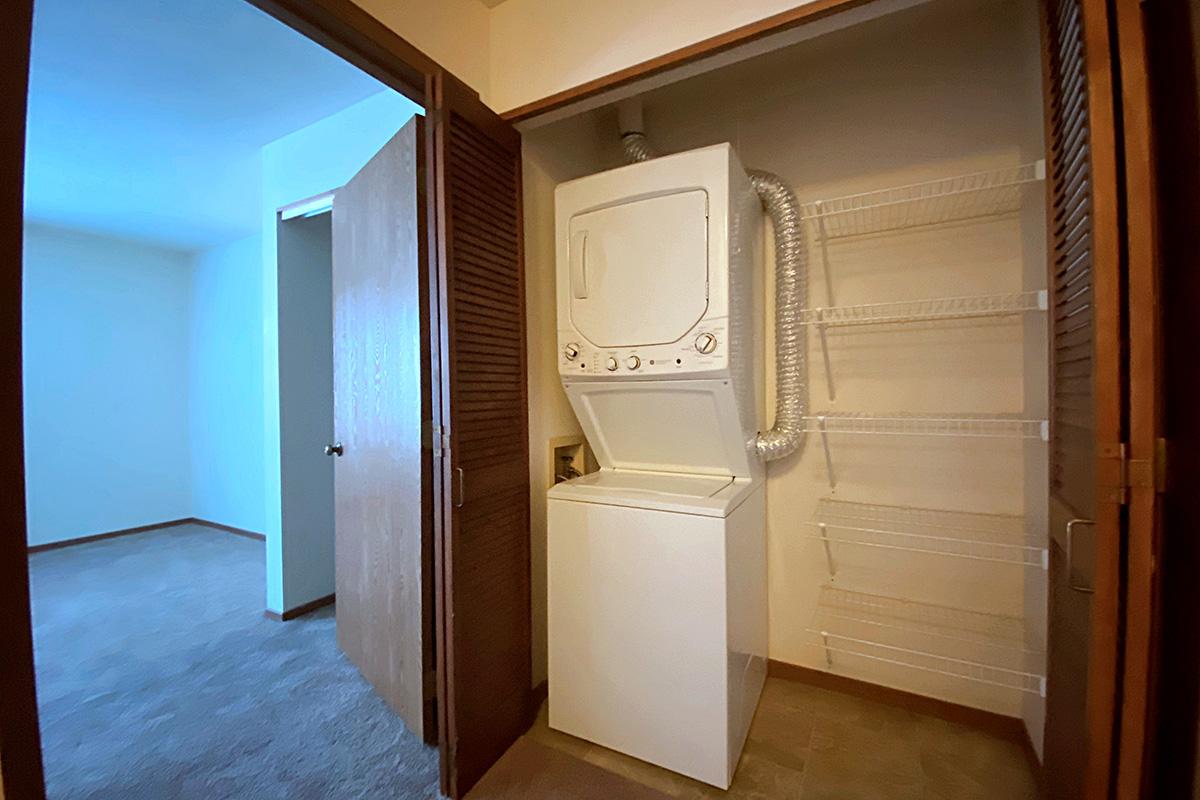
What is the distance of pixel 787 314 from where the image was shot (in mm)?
1747

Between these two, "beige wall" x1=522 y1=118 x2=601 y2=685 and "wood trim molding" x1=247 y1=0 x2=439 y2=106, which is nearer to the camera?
"wood trim molding" x1=247 y1=0 x2=439 y2=106

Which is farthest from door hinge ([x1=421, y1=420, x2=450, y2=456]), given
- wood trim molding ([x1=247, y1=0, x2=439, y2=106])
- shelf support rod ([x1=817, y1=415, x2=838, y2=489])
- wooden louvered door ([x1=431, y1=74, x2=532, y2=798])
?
shelf support rod ([x1=817, y1=415, x2=838, y2=489])

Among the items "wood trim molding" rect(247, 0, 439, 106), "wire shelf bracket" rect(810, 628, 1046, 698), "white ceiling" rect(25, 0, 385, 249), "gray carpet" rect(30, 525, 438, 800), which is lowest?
"gray carpet" rect(30, 525, 438, 800)

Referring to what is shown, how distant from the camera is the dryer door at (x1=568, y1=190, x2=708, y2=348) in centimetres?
142

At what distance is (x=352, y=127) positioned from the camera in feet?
7.49

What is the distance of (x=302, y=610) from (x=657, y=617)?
2296 millimetres

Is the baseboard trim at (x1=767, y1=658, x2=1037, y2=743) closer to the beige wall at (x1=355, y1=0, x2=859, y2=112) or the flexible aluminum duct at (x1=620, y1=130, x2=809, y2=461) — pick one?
the flexible aluminum duct at (x1=620, y1=130, x2=809, y2=461)

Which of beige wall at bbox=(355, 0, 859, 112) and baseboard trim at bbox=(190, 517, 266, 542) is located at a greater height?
beige wall at bbox=(355, 0, 859, 112)

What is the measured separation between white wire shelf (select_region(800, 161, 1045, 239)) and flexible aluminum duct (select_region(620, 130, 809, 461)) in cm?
10

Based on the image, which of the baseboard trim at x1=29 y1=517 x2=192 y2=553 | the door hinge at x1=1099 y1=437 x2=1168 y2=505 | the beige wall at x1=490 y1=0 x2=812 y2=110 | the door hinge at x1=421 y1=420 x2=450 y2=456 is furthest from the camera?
the baseboard trim at x1=29 y1=517 x2=192 y2=553

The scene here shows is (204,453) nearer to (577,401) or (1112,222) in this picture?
(577,401)

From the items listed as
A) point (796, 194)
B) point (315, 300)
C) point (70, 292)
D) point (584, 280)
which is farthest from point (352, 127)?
point (70, 292)

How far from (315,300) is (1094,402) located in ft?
10.5

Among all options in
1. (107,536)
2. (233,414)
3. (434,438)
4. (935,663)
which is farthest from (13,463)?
(107,536)
